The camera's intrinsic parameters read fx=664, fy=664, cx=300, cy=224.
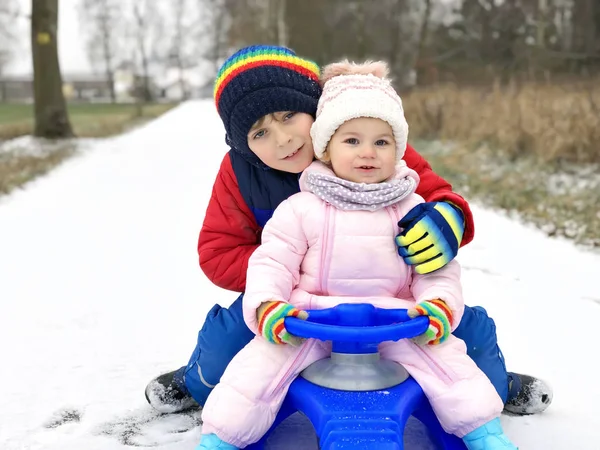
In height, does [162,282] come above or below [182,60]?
below

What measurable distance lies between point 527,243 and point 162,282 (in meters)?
2.13

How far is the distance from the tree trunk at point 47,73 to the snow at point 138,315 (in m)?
5.40

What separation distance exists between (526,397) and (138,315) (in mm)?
1551

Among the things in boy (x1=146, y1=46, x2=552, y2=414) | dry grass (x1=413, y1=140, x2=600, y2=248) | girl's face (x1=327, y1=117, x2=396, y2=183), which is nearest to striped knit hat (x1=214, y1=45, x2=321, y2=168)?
boy (x1=146, y1=46, x2=552, y2=414)

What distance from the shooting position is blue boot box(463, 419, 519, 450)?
143 centimetres

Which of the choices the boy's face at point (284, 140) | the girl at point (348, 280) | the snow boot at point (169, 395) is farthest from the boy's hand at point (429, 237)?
the snow boot at point (169, 395)

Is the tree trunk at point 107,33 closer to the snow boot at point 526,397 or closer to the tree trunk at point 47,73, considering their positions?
the tree trunk at point 47,73

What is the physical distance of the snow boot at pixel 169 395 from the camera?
1891mm

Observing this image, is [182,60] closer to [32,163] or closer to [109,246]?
[32,163]

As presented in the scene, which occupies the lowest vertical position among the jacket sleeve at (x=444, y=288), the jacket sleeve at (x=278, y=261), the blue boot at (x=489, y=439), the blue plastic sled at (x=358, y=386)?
the blue boot at (x=489, y=439)

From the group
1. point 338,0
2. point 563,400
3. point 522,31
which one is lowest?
point 563,400

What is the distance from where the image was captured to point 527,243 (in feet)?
12.8

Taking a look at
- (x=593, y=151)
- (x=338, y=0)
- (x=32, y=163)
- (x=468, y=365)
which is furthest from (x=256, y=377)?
(x=338, y=0)

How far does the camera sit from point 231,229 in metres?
1.89
